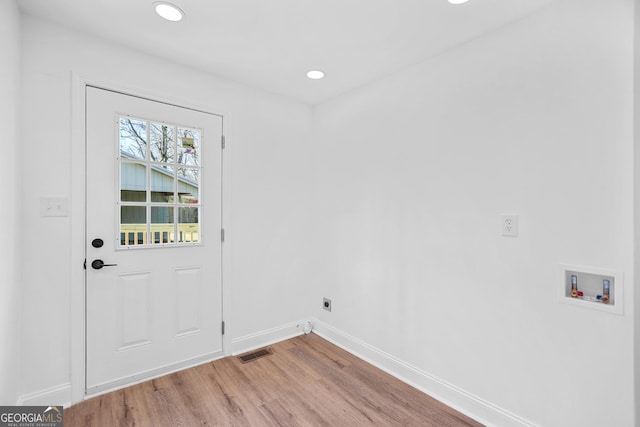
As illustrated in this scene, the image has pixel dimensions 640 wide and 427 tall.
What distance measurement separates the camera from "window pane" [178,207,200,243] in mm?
2447

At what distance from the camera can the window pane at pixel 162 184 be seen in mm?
2305

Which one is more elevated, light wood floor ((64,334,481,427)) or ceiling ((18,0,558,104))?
ceiling ((18,0,558,104))

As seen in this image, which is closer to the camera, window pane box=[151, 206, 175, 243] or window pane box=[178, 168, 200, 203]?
window pane box=[151, 206, 175, 243]

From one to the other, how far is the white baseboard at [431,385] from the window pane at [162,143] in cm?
212

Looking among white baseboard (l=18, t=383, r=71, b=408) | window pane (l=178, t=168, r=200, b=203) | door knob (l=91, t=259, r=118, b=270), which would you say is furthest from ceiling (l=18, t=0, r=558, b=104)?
white baseboard (l=18, t=383, r=71, b=408)

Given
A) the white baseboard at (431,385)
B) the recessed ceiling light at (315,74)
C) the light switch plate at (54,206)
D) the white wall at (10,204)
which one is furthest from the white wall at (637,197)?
the light switch plate at (54,206)

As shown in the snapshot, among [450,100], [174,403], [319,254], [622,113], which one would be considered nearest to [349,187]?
[319,254]

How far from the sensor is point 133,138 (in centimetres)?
222

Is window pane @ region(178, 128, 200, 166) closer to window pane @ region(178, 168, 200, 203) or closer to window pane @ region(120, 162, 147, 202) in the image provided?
window pane @ region(178, 168, 200, 203)

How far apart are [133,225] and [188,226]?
1.27 ft

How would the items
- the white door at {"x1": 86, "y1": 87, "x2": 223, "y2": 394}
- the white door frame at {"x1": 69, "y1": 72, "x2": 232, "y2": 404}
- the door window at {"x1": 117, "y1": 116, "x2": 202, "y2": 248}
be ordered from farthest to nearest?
the door window at {"x1": 117, "y1": 116, "x2": 202, "y2": 248}
the white door at {"x1": 86, "y1": 87, "x2": 223, "y2": 394}
the white door frame at {"x1": 69, "y1": 72, "x2": 232, "y2": 404}

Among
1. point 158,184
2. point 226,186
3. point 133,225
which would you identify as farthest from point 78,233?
point 226,186

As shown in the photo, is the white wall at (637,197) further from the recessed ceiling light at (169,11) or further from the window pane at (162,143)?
the window pane at (162,143)

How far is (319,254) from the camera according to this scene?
3.22 metres
